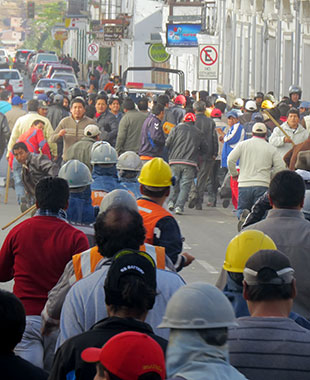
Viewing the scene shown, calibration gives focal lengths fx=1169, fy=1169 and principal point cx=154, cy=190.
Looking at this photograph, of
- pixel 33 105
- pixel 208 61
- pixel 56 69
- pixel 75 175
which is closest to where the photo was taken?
pixel 75 175

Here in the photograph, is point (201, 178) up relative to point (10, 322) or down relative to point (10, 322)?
down

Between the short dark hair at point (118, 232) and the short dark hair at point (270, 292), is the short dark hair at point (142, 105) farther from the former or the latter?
the short dark hair at point (270, 292)

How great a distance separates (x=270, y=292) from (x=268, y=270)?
11 centimetres

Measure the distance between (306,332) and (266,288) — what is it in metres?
0.29

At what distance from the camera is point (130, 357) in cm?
339

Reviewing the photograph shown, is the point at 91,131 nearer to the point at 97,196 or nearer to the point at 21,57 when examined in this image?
the point at 97,196

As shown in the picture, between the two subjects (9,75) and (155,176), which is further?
(9,75)

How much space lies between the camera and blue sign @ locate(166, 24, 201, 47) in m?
37.3

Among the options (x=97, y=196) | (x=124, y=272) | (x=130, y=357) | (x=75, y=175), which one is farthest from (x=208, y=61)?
(x=130, y=357)

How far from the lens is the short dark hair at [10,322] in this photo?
4082mm

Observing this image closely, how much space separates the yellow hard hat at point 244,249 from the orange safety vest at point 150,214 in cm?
142

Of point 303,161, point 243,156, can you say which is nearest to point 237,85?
point 243,156

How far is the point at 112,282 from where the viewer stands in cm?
458

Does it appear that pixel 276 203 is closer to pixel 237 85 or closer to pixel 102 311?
pixel 102 311
